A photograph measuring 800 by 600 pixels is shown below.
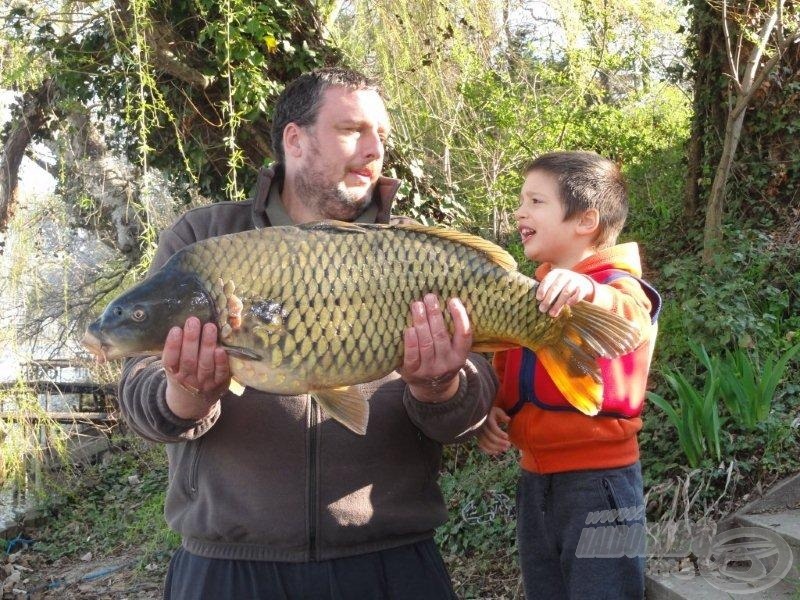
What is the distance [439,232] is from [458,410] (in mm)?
377

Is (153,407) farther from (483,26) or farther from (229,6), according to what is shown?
(483,26)

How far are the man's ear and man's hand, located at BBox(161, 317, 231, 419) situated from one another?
0.60m

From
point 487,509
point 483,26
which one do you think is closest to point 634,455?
point 487,509

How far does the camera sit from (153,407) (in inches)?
60.8

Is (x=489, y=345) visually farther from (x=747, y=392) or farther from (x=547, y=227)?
(x=747, y=392)

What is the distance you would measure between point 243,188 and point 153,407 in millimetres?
2747

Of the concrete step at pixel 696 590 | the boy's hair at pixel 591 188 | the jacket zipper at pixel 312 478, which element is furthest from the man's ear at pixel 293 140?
the concrete step at pixel 696 590

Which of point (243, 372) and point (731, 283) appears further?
point (731, 283)

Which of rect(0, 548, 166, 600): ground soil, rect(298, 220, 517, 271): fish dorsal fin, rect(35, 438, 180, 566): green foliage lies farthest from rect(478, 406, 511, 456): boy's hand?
rect(35, 438, 180, 566): green foliage

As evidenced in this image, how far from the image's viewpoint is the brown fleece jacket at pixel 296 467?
5.27 feet

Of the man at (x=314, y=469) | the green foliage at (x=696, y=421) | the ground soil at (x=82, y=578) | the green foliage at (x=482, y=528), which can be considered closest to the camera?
the man at (x=314, y=469)

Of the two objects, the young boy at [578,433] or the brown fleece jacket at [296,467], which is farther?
the young boy at [578,433]

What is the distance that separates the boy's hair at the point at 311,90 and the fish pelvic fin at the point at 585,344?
27.7 inches

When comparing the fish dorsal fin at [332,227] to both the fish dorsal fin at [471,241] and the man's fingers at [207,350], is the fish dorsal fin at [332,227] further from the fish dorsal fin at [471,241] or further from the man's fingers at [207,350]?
the man's fingers at [207,350]
